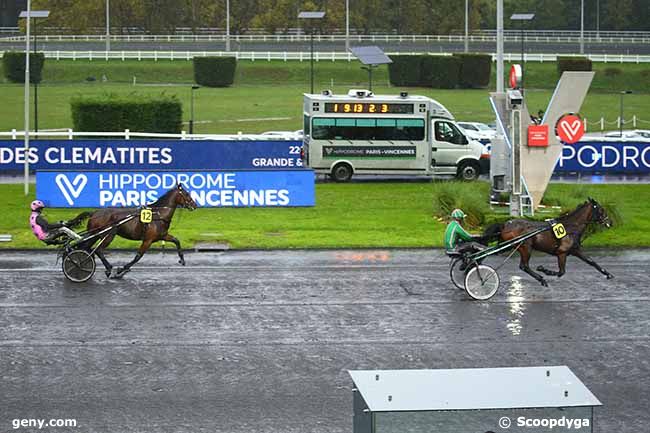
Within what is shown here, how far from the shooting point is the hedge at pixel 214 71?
76625 mm

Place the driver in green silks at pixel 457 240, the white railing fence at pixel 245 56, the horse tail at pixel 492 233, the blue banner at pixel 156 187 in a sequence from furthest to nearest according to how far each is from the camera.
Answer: the white railing fence at pixel 245 56 < the blue banner at pixel 156 187 < the horse tail at pixel 492 233 < the driver in green silks at pixel 457 240

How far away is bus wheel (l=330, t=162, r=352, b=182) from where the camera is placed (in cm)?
3741

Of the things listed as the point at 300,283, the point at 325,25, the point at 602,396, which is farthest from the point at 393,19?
the point at 602,396

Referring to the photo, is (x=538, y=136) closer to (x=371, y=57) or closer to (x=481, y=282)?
(x=481, y=282)

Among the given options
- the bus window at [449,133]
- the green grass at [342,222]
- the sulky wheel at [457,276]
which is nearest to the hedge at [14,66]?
the bus window at [449,133]

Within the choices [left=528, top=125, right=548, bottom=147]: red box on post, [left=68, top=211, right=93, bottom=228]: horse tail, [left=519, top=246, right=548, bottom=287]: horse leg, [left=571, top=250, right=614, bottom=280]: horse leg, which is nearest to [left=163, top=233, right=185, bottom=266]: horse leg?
[left=68, top=211, right=93, bottom=228]: horse tail

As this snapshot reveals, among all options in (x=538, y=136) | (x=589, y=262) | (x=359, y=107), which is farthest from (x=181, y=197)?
(x=359, y=107)

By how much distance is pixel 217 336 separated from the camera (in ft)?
53.9

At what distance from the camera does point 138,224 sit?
2080 centimetres

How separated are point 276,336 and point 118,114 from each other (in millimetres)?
28760

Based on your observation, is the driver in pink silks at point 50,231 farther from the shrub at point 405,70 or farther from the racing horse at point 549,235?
the shrub at point 405,70

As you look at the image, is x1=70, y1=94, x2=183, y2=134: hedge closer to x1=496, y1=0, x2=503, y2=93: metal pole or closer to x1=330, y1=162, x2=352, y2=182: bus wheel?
x1=330, y1=162, x2=352, y2=182: bus wheel

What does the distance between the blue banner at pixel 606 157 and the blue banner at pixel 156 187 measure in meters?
12.7

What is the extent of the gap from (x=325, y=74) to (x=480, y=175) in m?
42.0
